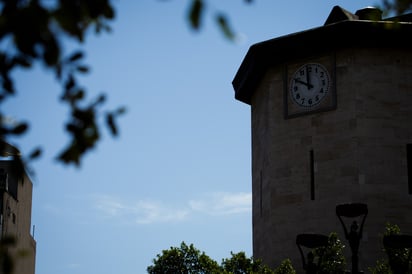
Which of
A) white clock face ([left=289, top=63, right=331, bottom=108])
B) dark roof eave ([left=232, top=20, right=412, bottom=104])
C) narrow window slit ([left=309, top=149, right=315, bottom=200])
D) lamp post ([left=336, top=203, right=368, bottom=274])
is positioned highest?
dark roof eave ([left=232, top=20, right=412, bottom=104])

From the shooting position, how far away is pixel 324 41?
26875 mm

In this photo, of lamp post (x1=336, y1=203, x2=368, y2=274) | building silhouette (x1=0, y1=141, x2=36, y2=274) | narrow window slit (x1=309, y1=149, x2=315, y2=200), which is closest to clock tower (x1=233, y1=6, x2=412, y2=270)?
narrow window slit (x1=309, y1=149, x2=315, y2=200)

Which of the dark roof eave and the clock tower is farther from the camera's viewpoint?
the dark roof eave

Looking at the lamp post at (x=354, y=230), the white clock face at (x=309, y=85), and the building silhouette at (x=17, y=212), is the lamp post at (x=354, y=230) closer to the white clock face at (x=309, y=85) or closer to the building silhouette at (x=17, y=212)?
the white clock face at (x=309, y=85)

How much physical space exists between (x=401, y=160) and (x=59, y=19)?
21.6 m

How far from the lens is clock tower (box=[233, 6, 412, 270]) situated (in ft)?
83.3

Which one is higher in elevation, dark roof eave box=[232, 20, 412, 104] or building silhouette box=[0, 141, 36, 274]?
dark roof eave box=[232, 20, 412, 104]

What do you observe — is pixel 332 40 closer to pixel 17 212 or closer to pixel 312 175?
pixel 312 175

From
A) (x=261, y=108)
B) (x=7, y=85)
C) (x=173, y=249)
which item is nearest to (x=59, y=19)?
(x=7, y=85)

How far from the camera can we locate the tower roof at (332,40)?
26.4 m

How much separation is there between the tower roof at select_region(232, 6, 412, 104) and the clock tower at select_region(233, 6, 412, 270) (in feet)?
0.10

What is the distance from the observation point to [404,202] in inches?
992

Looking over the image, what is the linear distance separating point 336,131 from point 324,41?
8.89 feet

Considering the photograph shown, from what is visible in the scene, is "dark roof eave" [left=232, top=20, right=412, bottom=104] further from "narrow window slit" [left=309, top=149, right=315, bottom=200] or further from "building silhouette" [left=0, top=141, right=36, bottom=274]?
"building silhouette" [left=0, top=141, right=36, bottom=274]
